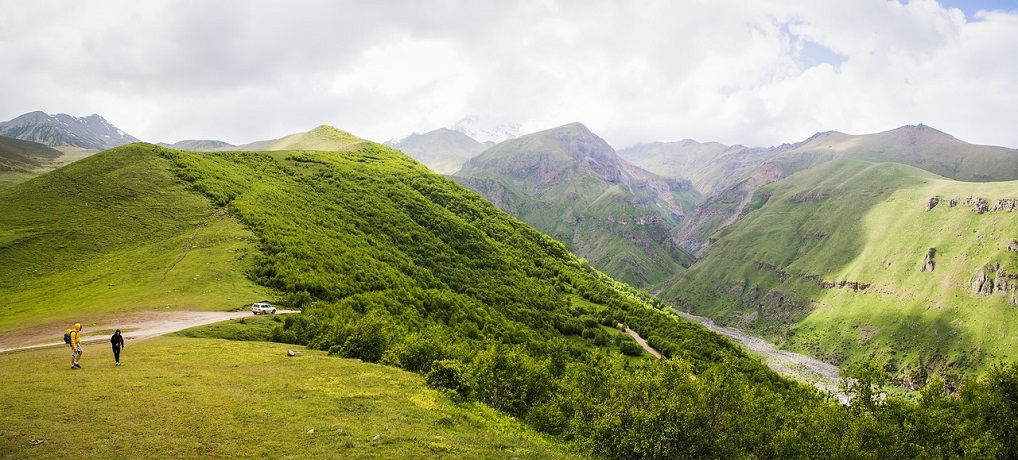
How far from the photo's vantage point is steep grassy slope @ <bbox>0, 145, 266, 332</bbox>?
205 feet

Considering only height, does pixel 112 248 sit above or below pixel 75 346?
above

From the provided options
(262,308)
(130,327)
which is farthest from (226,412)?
(262,308)

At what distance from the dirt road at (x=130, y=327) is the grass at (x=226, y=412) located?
18.3ft

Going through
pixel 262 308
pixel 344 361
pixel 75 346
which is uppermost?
pixel 75 346

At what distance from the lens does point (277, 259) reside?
81438 millimetres

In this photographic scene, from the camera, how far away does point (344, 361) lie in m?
46.6

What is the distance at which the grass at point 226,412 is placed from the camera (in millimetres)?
22219

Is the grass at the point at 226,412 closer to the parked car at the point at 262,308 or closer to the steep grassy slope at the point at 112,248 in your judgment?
the parked car at the point at 262,308

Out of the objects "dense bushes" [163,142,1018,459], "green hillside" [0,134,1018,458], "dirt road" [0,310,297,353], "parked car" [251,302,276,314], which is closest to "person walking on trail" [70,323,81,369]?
"green hillside" [0,134,1018,458]

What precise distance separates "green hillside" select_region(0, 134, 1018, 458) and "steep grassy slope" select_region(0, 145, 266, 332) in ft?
1.43

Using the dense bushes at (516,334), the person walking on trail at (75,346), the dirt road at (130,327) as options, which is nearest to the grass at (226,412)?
the person walking on trail at (75,346)

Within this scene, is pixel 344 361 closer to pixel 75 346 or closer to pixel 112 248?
pixel 75 346

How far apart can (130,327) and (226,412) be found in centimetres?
3631

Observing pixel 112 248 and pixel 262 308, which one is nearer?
pixel 262 308
